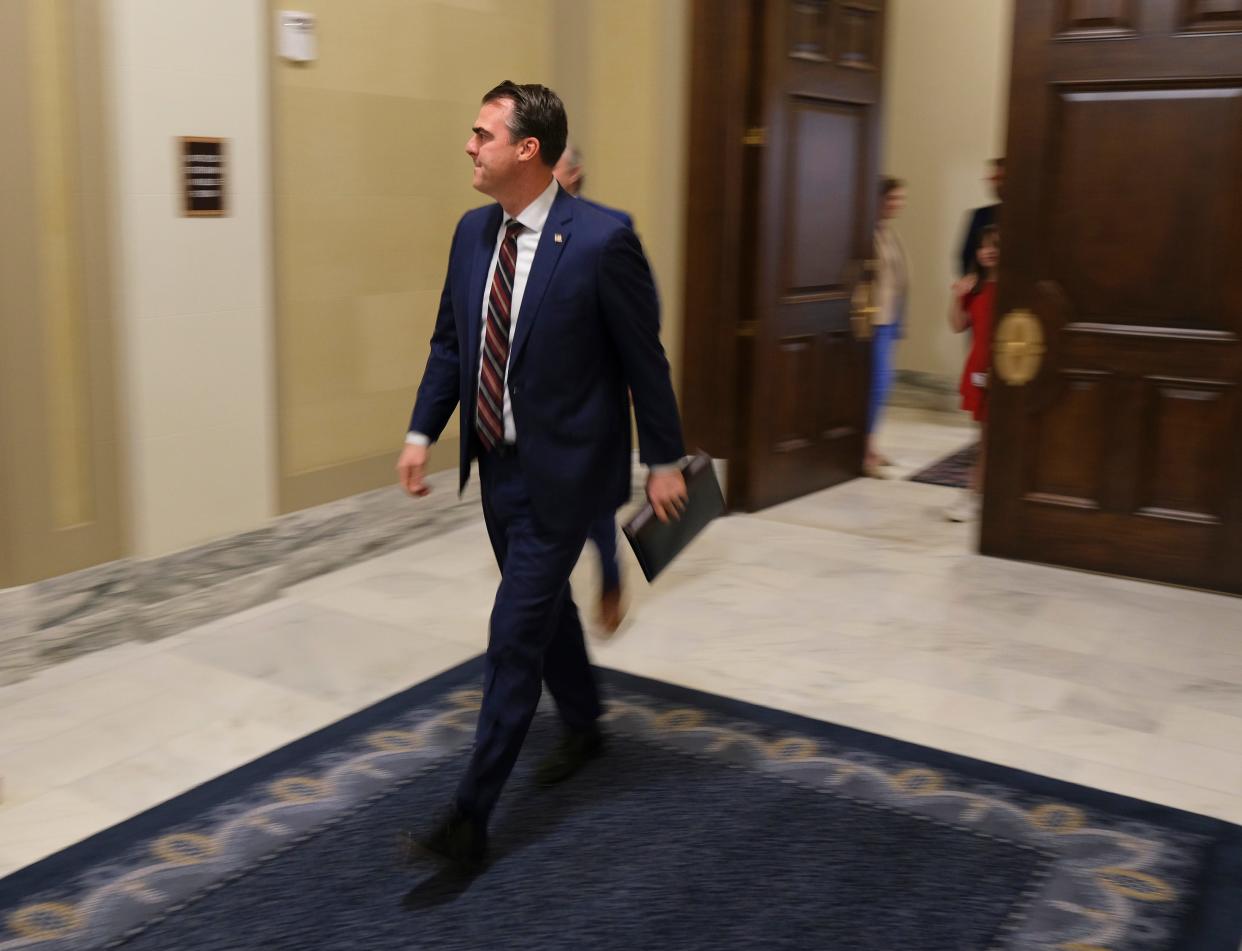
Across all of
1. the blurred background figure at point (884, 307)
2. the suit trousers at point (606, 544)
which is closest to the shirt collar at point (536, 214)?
the suit trousers at point (606, 544)

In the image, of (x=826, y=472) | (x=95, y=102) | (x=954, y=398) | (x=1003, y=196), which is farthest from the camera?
(x=954, y=398)

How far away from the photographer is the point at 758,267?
5.64 meters

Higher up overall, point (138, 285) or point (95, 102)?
point (95, 102)

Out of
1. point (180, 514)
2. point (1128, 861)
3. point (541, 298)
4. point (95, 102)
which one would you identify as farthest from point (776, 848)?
point (95, 102)

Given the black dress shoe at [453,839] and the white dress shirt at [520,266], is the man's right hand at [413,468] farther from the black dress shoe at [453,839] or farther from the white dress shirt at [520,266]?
the black dress shoe at [453,839]

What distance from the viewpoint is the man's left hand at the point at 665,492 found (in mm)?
2855

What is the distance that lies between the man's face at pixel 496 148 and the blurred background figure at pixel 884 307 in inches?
159

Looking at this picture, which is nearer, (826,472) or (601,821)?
(601,821)

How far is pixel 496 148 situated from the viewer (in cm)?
269

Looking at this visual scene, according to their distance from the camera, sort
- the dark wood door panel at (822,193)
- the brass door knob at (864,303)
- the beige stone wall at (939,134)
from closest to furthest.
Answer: the dark wood door panel at (822,193)
the brass door knob at (864,303)
the beige stone wall at (939,134)

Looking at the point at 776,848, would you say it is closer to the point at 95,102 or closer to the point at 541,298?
the point at 541,298

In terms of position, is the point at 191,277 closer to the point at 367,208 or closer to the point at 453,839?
the point at 367,208

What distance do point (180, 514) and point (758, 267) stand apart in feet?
8.58

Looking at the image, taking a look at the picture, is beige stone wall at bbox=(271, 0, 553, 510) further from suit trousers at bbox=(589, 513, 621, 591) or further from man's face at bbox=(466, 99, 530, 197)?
man's face at bbox=(466, 99, 530, 197)
